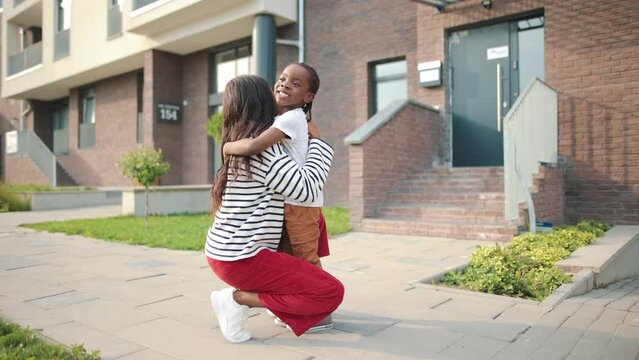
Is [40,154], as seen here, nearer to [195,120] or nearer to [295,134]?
[195,120]

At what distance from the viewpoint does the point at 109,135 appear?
1741 centimetres

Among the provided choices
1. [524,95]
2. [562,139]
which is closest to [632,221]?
[562,139]

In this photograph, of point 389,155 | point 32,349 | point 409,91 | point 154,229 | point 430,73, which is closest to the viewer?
point 32,349

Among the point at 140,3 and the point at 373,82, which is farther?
the point at 140,3

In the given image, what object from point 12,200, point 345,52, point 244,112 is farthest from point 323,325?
point 12,200

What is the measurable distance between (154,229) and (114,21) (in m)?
11.0

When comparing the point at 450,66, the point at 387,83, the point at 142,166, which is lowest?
the point at 142,166

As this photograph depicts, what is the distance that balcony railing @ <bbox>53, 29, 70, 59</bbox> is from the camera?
1780 cm

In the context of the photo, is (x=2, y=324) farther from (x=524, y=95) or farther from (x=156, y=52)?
(x=156, y=52)

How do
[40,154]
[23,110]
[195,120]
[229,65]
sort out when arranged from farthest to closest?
[23,110] → [40,154] → [195,120] → [229,65]

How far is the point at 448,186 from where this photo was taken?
7.60 metres

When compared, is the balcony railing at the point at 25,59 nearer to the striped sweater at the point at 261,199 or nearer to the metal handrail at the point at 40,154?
the metal handrail at the point at 40,154

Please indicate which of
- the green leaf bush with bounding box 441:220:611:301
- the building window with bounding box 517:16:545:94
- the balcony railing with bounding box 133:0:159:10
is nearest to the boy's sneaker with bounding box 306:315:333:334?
the green leaf bush with bounding box 441:220:611:301

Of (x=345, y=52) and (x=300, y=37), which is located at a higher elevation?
(x=300, y=37)
